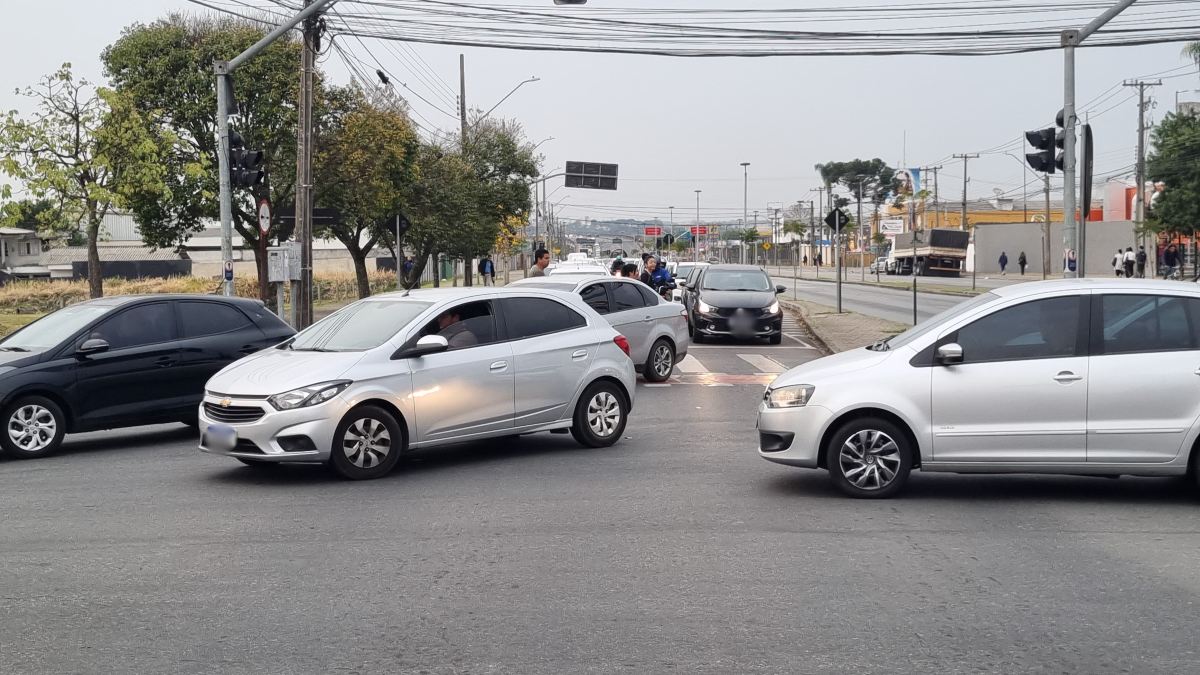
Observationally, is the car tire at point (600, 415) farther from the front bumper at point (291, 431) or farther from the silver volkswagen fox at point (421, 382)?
the front bumper at point (291, 431)

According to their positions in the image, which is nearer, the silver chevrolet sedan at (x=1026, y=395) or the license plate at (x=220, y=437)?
the silver chevrolet sedan at (x=1026, y=395)

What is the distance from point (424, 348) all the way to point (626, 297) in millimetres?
8405

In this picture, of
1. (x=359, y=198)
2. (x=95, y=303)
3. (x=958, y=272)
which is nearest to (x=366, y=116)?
(x=359, y=198)

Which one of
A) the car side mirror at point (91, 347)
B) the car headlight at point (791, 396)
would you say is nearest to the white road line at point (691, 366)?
the car side mirror at point (91, 347)

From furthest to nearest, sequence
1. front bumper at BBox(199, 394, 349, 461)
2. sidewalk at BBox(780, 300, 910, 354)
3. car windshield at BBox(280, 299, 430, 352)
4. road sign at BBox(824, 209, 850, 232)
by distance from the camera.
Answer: road sign at BBox(824, 209, 850, 232)
sidewalk at BBox(780, 300, 910, 354)
car windshield at BBox(280, 299, 430, 352)
front bumper at BBox(199, 394, 349, 461)

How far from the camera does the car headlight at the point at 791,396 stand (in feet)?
30.1

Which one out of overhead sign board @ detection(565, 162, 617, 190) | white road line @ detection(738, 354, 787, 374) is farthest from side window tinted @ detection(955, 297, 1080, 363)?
overhead sign board @ detection(565, 162, 617, 190)

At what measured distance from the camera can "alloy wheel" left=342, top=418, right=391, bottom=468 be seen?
10039mm

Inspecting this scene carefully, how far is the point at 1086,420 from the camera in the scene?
8.80 m

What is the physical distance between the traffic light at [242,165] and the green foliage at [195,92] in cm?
1490

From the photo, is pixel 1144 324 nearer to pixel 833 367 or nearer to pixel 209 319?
pixel 833 367

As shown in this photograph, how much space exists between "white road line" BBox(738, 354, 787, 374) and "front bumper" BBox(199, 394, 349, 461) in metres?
11.8

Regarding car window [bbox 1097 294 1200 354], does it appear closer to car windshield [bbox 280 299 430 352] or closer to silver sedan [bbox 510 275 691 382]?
car windshield [bbox 280 299 430 352]

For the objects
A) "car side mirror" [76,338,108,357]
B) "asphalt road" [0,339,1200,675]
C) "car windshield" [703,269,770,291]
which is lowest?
"asphalt road" [0,339,1200,675]
